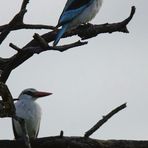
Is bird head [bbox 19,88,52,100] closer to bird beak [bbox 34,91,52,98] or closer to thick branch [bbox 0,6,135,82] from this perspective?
bird beak [bbox 34,91,52,98]

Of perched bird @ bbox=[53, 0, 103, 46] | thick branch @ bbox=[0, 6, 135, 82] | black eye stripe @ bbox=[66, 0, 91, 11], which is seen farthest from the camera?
black eye stripe @ bbox=[66, 0, 91, 11]

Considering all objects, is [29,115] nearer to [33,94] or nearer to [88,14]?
[33,94]

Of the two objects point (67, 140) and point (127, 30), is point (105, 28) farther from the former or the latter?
point (67, 140)

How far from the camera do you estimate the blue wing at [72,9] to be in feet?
32.1

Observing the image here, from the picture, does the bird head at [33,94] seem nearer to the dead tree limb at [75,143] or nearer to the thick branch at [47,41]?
the thick branch at [47,41]

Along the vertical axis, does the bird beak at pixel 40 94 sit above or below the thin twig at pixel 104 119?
below

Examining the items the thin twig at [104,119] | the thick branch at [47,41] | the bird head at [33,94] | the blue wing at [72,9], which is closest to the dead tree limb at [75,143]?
the thin twig at [104,119]

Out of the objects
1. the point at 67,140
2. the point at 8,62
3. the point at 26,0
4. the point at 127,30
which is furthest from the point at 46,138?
the point at 127,30

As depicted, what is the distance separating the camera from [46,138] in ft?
17.6

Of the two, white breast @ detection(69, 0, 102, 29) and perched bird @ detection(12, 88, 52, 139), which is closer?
white breast @ detection(69, 0, 102, 29)

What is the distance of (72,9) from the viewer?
10.4 meters

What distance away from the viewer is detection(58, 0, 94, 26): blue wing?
9771 millimetres

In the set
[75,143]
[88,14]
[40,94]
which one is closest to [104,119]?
[75,143]

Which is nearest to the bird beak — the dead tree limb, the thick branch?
the thick branch
